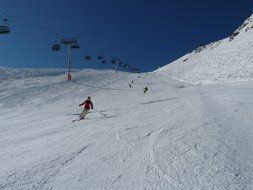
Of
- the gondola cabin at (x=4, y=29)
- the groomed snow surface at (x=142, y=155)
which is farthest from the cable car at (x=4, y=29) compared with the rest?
the groomed snow surface at (x=142, y=155)

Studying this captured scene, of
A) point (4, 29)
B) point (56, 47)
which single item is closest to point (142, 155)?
point (4, 29)

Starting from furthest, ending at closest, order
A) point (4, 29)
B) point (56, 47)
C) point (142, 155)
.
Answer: point (56, 47) → point (4, 29) → point (142, 155)

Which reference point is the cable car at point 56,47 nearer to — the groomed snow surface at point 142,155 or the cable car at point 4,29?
the cable car at point 4,29

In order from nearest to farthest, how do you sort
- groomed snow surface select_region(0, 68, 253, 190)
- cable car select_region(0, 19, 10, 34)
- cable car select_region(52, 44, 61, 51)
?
1. groomed snow surface select_region(0, 68, 253, 190)
2. cable car select_region(0, 19, 10, 34)
3. cable car select_region(52, 44, 61, 51)

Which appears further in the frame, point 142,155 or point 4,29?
point 4,29

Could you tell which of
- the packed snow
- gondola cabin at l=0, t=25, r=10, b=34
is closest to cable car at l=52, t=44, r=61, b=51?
gondola cabin at l=0, t=25, r=10, b=34

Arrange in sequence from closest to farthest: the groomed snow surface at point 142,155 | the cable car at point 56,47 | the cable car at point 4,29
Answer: the groomed snow surface at point 142,155
the cable car at point 4,29
the cable car at point 56,47

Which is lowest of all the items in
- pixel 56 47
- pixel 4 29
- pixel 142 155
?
pixel 142 155

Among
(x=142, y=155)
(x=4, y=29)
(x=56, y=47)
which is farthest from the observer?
(x=56, y=47)

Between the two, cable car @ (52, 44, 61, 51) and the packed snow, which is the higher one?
cable car @ (52, 44, 61, 51)

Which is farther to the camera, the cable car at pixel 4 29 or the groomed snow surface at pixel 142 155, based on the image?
the cable car at pixel 4 29

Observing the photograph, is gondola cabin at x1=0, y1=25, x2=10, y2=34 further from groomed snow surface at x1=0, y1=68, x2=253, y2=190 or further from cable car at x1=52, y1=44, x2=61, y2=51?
cable car at x1=52, y1=44, x2=61, y2=51

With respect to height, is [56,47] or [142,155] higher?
[56,47]

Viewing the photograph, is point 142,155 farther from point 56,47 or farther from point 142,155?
point 56,47
